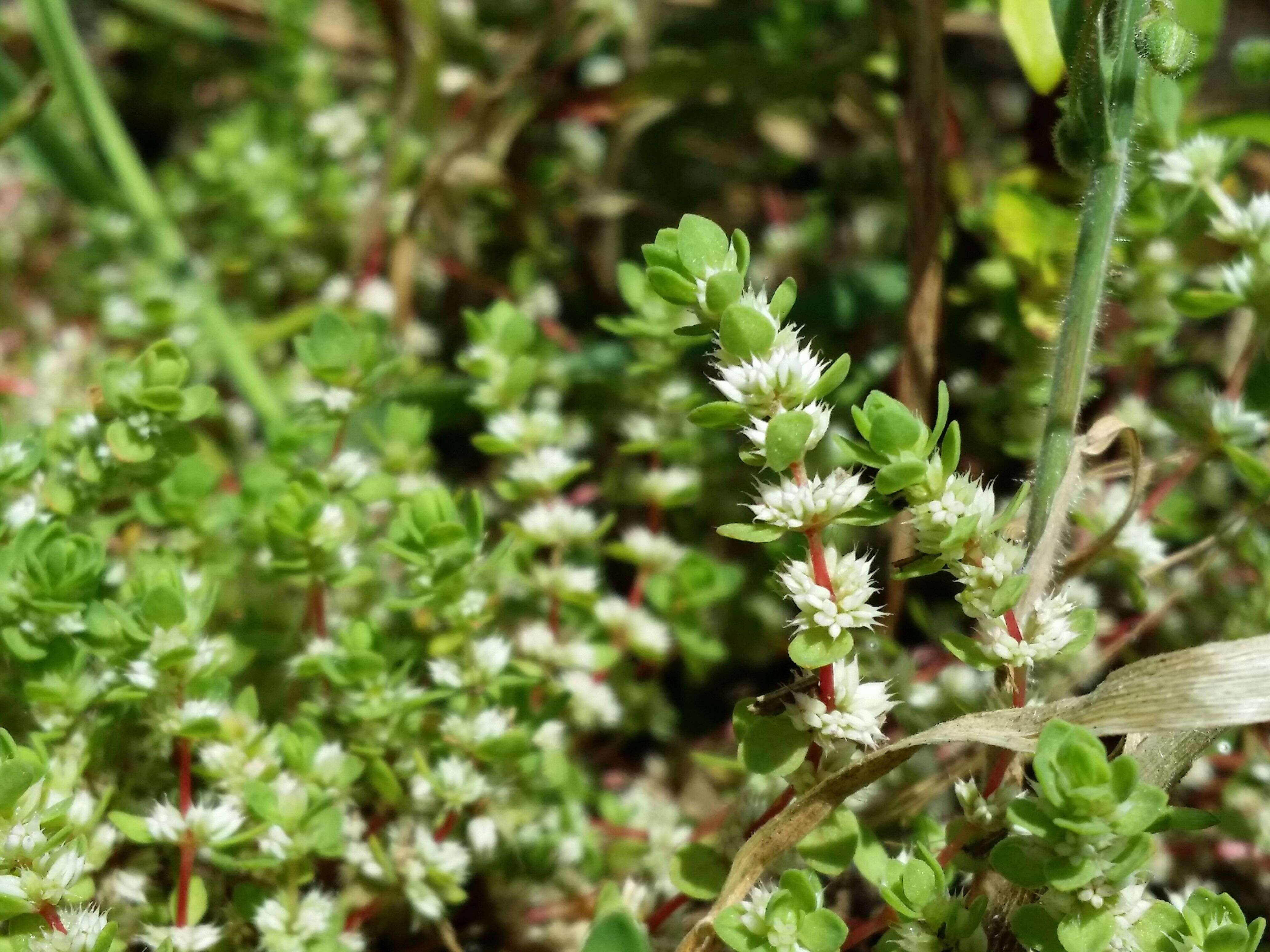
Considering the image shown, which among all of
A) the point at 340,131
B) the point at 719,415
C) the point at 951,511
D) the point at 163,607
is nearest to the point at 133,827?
the point at 163,607

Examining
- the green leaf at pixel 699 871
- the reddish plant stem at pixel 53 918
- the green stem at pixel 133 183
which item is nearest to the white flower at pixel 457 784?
the green leaf at pixel 699 871

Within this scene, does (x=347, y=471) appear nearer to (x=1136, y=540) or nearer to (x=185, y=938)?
(x=185, y=938)

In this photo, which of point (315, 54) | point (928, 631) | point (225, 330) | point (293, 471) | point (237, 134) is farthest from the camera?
point (315, 54)

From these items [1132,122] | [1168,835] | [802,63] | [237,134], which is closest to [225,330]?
[237,134]

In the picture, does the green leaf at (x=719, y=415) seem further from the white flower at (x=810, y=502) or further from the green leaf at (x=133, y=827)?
the green leaf at (x=133, y=827)

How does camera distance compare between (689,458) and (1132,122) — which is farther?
(689,458)

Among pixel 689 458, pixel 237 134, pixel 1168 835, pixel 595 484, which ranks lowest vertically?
pixel 1168 835

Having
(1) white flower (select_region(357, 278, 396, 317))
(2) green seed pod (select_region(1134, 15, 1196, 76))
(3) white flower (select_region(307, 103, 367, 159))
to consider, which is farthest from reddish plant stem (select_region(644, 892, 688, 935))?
(3) white flower (select_region(307, 103, 367, 159))

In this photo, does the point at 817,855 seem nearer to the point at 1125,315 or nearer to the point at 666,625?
the point at 666,625
